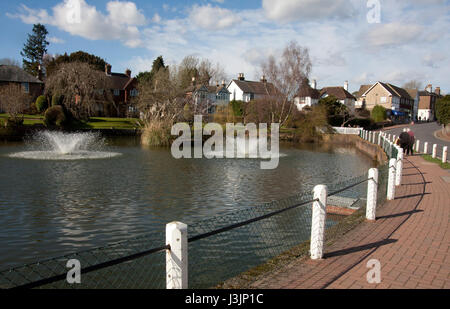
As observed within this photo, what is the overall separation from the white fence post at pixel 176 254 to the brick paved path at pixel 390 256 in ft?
4.88

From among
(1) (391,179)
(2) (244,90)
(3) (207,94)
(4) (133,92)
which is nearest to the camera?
(1) (391,179)

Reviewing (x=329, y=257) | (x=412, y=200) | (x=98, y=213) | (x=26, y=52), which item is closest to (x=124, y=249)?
(x=98, y=213)

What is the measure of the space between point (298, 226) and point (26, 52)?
94.0 meters

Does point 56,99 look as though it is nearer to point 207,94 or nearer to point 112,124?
point 112,124

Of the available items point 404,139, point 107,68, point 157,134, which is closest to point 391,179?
point 404,139

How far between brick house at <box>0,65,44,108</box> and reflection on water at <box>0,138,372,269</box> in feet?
133

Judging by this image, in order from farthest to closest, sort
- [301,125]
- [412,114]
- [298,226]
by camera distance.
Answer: [412,114] → [301,125] → [298,226]

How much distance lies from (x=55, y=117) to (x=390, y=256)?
41204 mm

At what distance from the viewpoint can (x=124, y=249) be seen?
8219 millimetres

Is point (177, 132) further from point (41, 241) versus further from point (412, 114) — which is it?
point (412, 114)

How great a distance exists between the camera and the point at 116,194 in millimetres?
13734

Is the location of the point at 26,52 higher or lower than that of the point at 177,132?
higher

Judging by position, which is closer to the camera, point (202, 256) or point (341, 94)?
point (202, 256)

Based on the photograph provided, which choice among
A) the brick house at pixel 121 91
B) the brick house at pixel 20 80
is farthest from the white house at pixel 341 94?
the brick house at pixel 20 80
